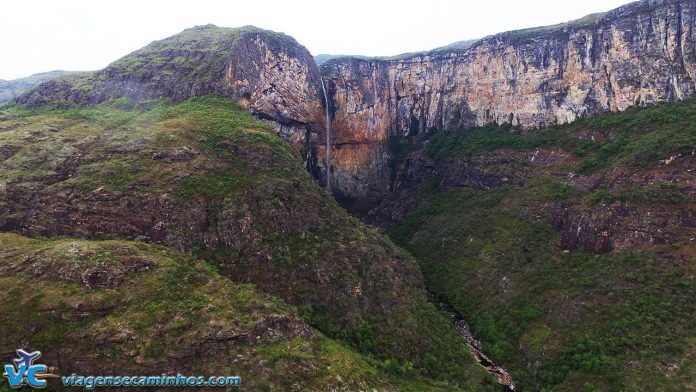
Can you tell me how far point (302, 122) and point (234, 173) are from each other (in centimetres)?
2699

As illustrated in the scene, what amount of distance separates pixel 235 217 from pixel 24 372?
1819 centimetres

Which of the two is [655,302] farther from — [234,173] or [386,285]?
[234,173]

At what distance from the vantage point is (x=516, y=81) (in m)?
65.9

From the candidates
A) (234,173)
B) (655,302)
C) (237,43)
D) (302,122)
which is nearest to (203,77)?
(237,43)

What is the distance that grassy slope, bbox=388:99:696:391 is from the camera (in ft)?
104

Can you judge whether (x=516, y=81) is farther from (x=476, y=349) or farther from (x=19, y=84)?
(x=19, y=84)

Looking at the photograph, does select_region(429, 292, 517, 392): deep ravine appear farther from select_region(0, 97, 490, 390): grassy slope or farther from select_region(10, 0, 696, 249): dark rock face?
select_region(10, 0, 696, 249): dark rock face

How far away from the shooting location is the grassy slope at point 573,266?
3184 cm

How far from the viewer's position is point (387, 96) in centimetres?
7906

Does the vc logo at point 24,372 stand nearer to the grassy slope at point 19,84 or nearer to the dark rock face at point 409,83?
the dark rock face at point 409,83

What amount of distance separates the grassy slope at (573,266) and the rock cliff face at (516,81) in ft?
13.7

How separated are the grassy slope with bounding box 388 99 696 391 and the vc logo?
111 ft

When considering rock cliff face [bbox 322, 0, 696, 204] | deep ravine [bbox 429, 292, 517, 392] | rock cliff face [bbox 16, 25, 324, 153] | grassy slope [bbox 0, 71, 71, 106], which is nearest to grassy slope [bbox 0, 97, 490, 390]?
deep ravine [bbox 429, 292, 517, 392]

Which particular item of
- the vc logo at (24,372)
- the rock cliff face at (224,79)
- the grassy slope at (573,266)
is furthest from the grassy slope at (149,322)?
the rock cliff face at (224,79)
